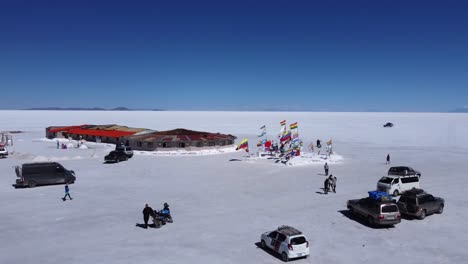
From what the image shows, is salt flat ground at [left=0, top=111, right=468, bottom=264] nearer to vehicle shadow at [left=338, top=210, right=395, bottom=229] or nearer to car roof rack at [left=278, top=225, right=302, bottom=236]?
vehicle shadow at [left=338, top=210, right=395, bottom=229]

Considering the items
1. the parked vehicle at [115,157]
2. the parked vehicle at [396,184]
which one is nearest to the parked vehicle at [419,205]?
the parked vehicle at [396,184]

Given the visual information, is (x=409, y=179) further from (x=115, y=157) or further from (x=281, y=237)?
(x=115, y=157)

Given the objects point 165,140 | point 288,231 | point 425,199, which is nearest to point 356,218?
point 425,199

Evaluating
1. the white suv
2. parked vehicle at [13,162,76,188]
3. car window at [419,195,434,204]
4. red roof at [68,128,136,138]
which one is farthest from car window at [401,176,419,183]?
red roof at [68,128,136,138]

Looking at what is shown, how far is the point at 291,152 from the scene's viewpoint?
4562 centimetres

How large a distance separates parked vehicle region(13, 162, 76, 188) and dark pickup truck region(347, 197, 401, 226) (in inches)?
892

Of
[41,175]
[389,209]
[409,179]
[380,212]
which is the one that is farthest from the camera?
[41,175]

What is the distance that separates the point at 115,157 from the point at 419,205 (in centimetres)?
3387

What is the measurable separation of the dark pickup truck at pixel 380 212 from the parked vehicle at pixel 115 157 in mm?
31503

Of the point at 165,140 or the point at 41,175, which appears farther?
the point at 165,140

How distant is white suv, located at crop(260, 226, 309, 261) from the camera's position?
50.6 feet

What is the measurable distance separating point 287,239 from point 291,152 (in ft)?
100.0

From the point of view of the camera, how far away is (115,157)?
44.0 m

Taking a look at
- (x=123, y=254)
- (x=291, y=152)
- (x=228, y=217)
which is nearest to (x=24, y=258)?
(x=123, y=254)
